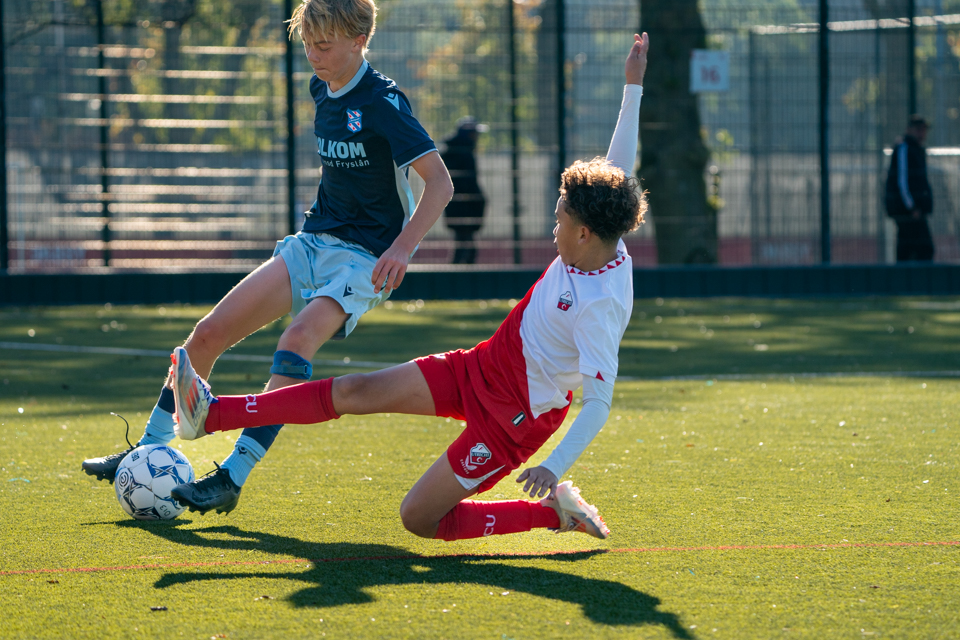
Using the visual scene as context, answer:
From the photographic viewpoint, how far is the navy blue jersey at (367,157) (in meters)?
4.65

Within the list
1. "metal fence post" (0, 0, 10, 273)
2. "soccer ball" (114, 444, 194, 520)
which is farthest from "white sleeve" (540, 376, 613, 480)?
"metal fence post" (0, 0, 10, 273)

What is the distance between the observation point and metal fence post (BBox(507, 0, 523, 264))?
14633 millimetres

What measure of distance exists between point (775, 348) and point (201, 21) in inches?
327

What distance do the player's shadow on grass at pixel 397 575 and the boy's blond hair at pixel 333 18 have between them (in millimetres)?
1844

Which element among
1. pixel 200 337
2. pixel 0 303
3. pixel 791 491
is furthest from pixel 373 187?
pixel 0 303

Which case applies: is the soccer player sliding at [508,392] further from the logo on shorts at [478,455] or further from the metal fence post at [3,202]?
the metal fence post at [3,202]

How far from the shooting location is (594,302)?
12.6 feet

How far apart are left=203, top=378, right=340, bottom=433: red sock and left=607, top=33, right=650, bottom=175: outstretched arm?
1337mm

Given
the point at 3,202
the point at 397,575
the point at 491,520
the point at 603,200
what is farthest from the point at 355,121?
the point at 3,202

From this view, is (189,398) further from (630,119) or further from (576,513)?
(630,119)

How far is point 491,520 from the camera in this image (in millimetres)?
4133

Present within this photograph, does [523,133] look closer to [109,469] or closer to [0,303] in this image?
[0,303]

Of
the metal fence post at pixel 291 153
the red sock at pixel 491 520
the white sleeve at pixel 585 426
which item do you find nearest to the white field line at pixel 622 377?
the red sock at pixel 491 520

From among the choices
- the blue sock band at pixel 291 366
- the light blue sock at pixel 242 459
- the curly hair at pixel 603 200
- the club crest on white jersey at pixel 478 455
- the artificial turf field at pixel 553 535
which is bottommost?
the artificial turf field at pixel 553 535
